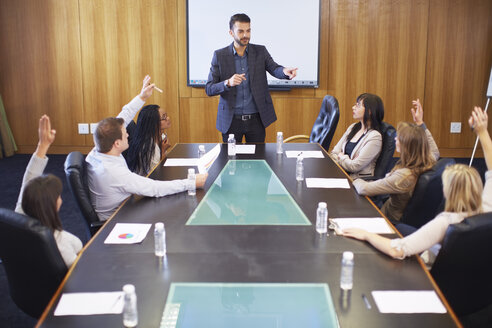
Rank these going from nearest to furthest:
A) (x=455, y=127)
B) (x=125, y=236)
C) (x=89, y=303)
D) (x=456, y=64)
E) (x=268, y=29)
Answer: (x=89, y=303)
(x=125, y=236)
(x=268, y=29)
(x=456, y=64)
(x=455, y=127)

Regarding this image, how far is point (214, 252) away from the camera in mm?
2064

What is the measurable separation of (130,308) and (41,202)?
2.39 ft

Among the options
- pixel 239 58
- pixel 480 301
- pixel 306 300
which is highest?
pixel 239 58

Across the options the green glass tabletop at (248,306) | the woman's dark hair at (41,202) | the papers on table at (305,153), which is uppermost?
the woman's dark hair at (41,202)

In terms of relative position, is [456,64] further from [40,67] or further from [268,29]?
[40,67]

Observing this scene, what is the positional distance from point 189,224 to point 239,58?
2.78 m

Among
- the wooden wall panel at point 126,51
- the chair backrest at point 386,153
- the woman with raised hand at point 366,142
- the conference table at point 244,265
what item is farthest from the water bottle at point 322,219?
the wooden wall panel at point 126,51

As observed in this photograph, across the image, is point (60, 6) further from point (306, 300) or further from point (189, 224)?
point (306, 300)

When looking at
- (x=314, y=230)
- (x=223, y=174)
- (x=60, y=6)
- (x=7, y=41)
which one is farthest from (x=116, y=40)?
(x=314, y=230)

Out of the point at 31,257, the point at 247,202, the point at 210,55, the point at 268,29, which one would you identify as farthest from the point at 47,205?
the point at 268,29

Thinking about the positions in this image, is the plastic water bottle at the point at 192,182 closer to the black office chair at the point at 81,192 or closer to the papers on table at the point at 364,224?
the black office chair at the point at 81,192

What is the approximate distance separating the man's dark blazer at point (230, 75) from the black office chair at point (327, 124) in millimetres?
508

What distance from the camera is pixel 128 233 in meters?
2.27

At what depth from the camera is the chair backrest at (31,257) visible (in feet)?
6.06
